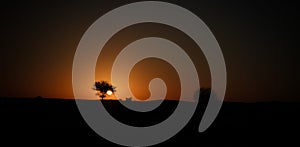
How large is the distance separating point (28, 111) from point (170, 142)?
485 inches

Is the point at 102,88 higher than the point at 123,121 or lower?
higher

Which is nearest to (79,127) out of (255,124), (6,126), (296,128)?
(6,126)

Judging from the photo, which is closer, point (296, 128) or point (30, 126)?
point (30, 126)

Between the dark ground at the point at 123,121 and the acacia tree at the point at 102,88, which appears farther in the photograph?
the acacia tree at the point at 102,88

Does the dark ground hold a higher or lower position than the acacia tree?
lower

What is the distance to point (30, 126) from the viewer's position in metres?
15.1

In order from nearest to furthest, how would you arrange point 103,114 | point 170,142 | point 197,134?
point 170,142 < point 197,134 < point 103,114

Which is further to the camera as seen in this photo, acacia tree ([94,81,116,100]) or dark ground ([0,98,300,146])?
acacia tree ([94,81,116,100])

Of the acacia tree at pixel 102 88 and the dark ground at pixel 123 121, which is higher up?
the acacia tree at pixel 102 88

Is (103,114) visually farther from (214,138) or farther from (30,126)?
(214,138)

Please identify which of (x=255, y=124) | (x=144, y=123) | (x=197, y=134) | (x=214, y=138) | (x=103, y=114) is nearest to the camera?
(x=214, y=138)

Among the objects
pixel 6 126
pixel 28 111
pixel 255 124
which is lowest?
pixel 6 126

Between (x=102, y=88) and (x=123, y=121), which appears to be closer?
(x=123, y=121)

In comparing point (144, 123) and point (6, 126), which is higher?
point (144, 123)
